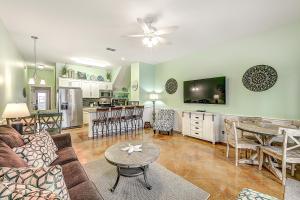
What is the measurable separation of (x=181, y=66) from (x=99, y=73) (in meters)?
4.20

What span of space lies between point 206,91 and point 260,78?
1371 millimetres

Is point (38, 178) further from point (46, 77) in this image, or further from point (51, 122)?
point (46, 77)

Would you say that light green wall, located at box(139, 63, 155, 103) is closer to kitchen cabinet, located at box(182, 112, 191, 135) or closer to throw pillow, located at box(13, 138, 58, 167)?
kitchen cabinet, located at box(182, 112, 191, 135)

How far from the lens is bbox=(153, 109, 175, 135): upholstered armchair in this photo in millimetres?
5051

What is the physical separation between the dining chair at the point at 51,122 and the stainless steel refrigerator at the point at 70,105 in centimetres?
266

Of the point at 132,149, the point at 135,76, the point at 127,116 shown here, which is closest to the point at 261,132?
the point at 132,149

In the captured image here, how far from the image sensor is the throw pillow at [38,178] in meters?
0.91

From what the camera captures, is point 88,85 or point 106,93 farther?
point 106,93

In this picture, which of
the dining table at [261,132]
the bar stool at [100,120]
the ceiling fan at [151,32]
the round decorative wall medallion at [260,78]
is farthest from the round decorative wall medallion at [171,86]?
the dining table at [261,132]

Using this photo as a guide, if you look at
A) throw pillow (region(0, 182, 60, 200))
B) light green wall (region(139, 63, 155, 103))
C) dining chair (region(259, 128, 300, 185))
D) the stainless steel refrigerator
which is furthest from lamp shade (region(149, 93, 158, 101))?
throw pillow (region(0, 182, 60, 200))

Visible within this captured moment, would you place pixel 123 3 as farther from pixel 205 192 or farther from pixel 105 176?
pixel 205 192

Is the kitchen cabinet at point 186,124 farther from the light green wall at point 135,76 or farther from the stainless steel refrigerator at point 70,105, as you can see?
the stainless steel refrigerator at point 70,105

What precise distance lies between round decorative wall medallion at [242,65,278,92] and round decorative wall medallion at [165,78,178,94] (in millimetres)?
2327

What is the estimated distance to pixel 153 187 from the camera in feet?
6.91
